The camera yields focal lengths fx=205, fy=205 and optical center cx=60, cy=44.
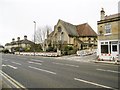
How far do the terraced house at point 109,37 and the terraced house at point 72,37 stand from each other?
28.9 m

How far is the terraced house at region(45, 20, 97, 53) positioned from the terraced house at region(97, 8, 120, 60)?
28877mm

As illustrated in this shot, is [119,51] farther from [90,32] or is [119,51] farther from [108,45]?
[90,32]

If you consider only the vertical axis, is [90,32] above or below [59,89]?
above

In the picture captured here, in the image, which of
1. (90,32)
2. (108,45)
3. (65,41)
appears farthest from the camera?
(90,32)

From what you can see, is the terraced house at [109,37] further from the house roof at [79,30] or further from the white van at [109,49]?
the house roof at [79,30]

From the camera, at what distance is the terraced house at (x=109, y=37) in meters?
33.1

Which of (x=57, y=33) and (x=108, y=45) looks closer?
(x=108, y=45)

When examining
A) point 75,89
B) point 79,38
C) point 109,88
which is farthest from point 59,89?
point 79,38

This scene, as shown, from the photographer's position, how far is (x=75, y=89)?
9633mm

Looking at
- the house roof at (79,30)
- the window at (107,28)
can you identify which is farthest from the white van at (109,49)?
the house roof at (79,30)

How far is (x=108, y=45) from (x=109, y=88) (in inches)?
1021

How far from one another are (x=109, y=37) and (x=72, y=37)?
34.7m

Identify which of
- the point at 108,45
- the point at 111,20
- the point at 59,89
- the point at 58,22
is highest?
the point at 58,22

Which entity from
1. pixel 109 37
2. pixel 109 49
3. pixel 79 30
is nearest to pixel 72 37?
pixel 79 30
